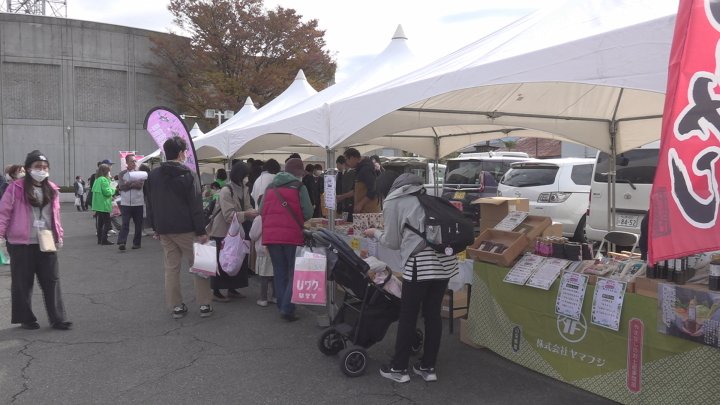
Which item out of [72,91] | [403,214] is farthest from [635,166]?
[72,91]

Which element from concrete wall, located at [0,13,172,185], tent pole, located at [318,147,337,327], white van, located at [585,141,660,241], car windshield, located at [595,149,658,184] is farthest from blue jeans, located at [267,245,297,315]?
concrete wall, located at [0,13,172,185]


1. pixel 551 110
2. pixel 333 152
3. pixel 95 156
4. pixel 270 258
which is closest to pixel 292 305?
pixel 270 258

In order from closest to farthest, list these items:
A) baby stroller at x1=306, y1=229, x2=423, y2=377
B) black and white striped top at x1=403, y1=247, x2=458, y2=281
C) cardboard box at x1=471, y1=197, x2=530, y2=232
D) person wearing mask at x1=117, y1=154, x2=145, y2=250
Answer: black and white striped top at x1=403, y1=247, x2=458, y2=281
baby stroller at x1=306, y1=229, x2=423, y2=377
cardboard box at x1=471, y1=197, x2=530, y2=232
person wearing mask at x1=117, y1=154, x2=145, y2=250

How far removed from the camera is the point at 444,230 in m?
3.60

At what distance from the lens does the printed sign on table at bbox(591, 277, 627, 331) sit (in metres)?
3.31

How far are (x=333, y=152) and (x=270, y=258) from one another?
4.75ft

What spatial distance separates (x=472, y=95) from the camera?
223 inches

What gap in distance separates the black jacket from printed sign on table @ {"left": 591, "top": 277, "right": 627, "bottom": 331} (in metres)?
3.87

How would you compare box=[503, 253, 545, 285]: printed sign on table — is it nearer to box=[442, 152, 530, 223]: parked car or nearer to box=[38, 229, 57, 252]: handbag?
box=[38, 229, 57, 252]: handbag

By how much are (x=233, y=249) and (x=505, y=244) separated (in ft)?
10.9

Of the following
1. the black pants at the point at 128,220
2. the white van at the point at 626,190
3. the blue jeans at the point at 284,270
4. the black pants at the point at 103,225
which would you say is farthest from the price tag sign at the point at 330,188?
the black pants at the point at 103,225

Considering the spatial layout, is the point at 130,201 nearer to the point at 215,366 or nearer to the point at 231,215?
the point at 231,215

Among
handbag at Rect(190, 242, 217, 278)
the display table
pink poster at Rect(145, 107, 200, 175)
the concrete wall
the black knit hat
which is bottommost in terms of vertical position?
the display table

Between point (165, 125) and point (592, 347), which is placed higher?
point (165, 125)
